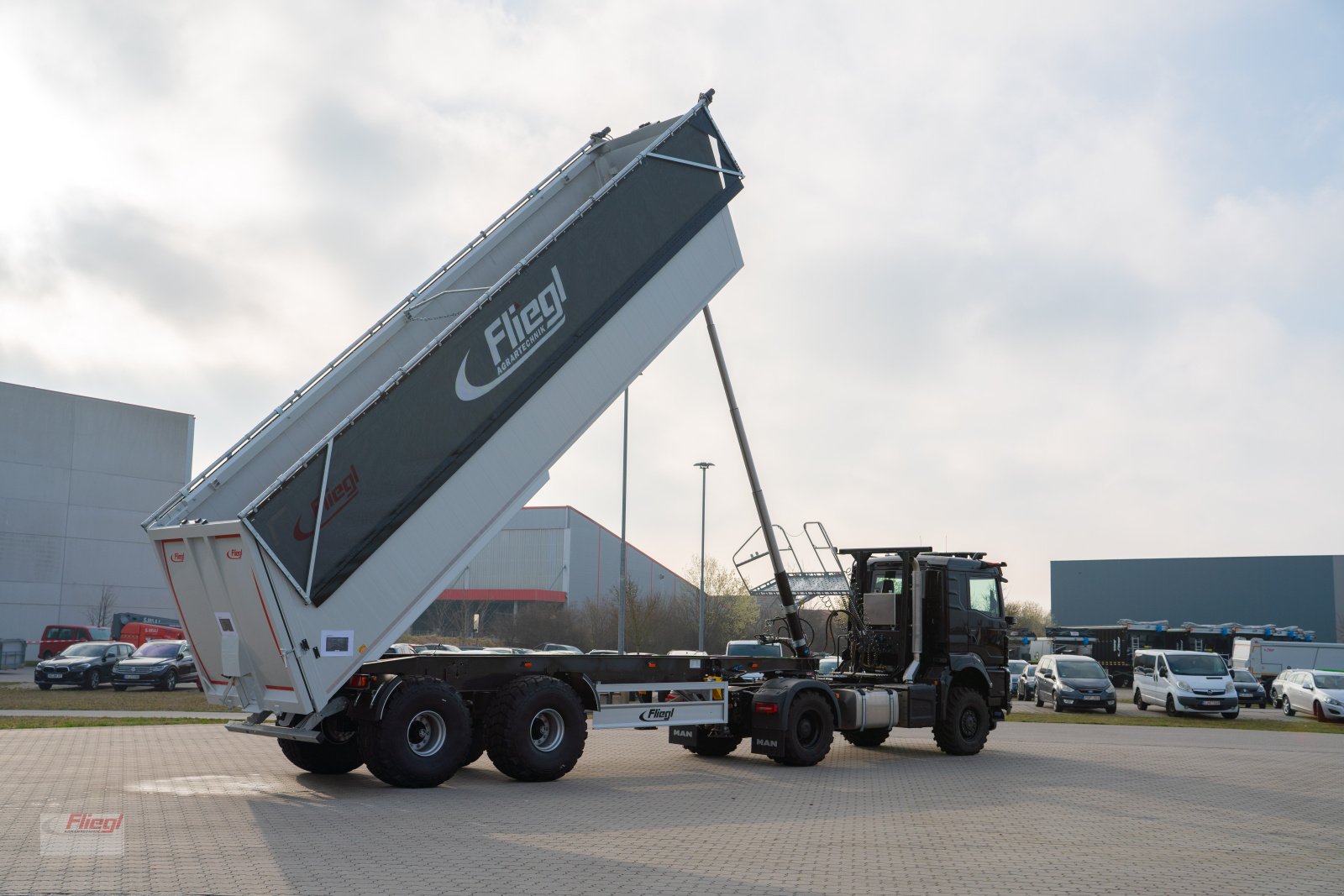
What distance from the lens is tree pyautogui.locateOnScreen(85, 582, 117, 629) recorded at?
182 ft


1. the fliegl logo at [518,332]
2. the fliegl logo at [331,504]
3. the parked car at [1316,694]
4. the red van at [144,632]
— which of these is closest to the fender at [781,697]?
the fliegl logo at [518,332]

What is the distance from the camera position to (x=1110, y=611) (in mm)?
74938

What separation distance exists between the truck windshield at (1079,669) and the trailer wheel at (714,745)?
658 inches

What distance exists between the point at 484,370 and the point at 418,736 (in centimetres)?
392

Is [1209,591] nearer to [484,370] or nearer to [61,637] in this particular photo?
[61,637]

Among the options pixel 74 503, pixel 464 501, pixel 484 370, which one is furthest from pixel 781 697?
pixel 74 503

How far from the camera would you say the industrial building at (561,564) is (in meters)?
49.6

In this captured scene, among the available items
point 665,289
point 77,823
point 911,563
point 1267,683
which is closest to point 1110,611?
point 1267,683

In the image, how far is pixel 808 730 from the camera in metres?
15.4

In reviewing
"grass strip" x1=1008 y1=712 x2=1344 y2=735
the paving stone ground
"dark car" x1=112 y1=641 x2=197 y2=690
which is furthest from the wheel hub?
"dark car" x1=112 y1=641 x2=197 y2=690

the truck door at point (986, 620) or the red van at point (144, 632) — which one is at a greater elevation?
the truck door at point (986, 620)

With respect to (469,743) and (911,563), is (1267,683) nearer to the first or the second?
(911,563)

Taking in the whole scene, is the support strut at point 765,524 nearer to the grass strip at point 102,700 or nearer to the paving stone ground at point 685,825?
the paving stone ground at point 685,825

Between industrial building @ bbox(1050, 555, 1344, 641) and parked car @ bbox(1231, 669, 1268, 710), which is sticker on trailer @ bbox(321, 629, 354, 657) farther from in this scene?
industrial building @ bbox(1050, 555, 1344, 641)
